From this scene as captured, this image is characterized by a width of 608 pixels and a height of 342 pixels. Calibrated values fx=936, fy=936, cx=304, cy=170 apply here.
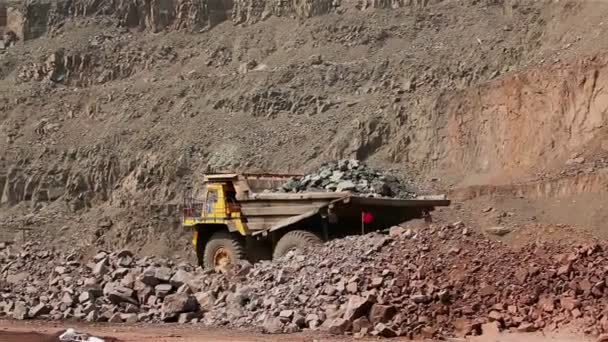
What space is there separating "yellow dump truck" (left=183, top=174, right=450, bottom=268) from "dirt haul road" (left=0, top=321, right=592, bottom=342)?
3.40 m

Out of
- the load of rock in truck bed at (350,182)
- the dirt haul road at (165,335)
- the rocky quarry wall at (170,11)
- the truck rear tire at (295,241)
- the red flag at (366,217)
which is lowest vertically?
the dirt haul road at (165,335)

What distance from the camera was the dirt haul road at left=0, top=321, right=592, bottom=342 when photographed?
1065 cm

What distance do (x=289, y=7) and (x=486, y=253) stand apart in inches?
1105

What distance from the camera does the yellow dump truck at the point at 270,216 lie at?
51.1ft

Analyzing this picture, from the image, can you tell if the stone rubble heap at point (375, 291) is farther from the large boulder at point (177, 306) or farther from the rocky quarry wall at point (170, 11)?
the rocky quarry wall at point (170, 11)

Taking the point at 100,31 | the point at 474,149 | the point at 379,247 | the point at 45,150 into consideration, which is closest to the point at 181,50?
the point at 100,31

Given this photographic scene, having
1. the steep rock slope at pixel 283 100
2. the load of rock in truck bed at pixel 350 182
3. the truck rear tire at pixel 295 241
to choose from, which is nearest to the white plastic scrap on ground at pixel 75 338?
the truck rear tire at pixel 295 241

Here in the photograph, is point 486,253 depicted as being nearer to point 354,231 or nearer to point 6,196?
point 354,231

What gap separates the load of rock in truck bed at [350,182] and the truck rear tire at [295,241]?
0.91 metres

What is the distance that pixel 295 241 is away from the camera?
15750 millimetres

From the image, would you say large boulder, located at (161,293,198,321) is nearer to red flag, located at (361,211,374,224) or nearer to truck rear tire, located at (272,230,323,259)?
truck rear tire, located at (272,230,323,259)

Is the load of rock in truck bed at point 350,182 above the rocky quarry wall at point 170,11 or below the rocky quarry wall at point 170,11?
below

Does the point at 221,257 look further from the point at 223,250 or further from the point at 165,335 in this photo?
the point at 165,335

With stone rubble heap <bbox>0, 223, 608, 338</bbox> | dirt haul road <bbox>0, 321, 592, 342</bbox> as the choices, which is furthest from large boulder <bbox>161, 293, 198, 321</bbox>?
dirt haul road <bbox>0, 321, 592, 342</bbox>
